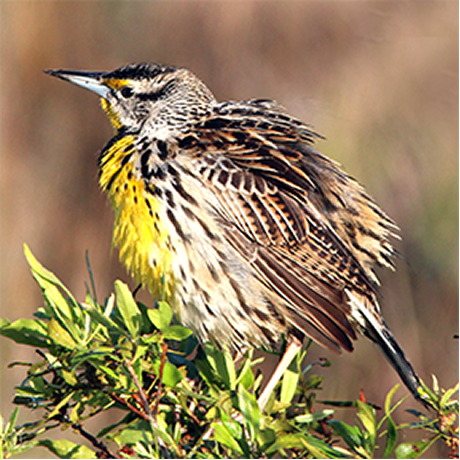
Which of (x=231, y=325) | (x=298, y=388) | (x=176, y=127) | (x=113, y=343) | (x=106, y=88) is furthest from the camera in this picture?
(x=106, y=88)

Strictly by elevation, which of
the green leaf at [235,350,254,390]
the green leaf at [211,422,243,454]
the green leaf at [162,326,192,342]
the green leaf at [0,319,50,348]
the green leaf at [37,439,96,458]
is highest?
the green leaf at [162,326,192,342]

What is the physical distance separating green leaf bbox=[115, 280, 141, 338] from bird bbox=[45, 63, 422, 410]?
0.47 metres

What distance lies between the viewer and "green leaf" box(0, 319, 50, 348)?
122cm

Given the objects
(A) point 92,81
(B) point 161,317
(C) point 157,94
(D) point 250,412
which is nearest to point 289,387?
(D) point 250,412

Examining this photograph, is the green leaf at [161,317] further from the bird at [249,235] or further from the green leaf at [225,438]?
the bird at [249,235]

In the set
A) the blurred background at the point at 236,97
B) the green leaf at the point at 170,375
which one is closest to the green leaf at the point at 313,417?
the green leaf at the point at 170,375

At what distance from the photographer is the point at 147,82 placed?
205 centimetres

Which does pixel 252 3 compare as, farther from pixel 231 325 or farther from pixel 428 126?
pixel 231 325

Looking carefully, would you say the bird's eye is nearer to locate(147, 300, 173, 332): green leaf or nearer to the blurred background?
locate(147, 300, 173, 332): green leaf

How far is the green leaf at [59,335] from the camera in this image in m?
1.15

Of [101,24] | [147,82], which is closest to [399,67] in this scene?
[101,24]

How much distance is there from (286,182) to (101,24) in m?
2.06

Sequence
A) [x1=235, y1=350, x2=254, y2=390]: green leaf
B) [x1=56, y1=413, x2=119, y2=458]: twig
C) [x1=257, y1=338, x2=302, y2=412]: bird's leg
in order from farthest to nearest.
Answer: [x1=257, y1=338, x2=302, y2=412]: bird's leg → [x1=235, y1=350, x2=254, y2=390]: green leaf → [x1=56, y1=413, x2=119, y2=458]: twig

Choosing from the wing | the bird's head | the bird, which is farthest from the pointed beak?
the wing
